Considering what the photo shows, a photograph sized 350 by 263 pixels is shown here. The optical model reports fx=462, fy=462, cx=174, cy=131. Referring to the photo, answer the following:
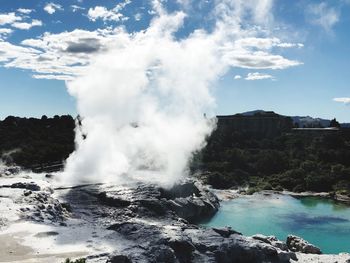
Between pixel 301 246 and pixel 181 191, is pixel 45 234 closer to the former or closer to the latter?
pixel 301 246

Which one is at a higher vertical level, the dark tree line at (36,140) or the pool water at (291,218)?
the dark tree line at (36,140)

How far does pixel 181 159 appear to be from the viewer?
196ft

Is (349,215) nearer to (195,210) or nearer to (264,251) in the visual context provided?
(195,210)

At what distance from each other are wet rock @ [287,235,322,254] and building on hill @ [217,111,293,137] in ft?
235

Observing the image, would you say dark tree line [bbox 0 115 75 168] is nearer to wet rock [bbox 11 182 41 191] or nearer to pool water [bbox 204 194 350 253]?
wet rock [bbox 11 182 41 191]

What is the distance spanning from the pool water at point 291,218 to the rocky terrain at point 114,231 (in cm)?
A: 470

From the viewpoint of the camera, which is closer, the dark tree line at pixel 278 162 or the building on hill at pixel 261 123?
the dark tree line at pixel 278 162

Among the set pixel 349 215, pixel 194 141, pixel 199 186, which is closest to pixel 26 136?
pixel 194 141

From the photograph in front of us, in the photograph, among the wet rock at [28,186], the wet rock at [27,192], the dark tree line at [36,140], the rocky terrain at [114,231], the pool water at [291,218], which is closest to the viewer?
the rocky terrain at [114,231]

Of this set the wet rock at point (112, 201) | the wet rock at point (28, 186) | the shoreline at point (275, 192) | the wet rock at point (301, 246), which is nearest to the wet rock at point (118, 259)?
the wet rock at point (112, 201)

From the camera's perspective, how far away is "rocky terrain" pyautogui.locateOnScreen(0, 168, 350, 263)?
25.1m

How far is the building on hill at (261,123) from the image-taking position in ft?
355

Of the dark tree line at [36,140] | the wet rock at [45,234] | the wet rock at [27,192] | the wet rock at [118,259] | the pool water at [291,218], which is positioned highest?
the dark tree line at [36,140]

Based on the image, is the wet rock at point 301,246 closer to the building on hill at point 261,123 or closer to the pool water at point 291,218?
the pool water at point 291,218
